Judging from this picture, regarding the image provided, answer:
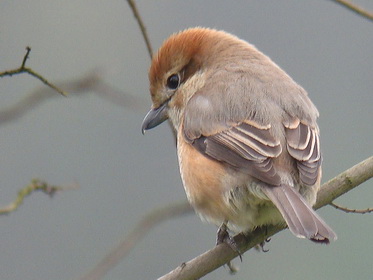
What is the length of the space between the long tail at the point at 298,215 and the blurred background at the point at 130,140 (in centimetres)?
838

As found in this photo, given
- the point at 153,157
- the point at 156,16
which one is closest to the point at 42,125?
the point at 153,157

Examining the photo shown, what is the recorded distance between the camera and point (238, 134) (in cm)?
493

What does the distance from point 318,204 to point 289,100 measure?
732mm

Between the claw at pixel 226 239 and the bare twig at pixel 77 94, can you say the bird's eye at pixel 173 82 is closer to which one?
the bare twig at pixel 77 94

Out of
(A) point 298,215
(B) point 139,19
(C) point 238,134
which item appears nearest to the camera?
(A) point 298,215

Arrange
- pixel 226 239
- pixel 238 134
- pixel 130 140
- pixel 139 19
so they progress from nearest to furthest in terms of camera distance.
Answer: pixel 226 239 → pixel 238 134 → pixel 139 19 → pixel 130 140

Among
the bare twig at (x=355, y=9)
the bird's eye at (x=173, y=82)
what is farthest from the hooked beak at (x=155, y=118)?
the bare twig at (x=355, y=9)

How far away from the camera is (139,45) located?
19.8 meters

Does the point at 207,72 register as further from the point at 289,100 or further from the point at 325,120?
the point at 325,120

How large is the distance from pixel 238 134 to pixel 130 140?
12165mm

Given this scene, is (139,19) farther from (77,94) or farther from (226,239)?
(226,239)

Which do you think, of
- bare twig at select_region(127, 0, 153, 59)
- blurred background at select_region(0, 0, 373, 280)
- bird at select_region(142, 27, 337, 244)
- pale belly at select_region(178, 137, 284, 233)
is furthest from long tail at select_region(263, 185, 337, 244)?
blurred background at select_region(0, 0, 373, 280)

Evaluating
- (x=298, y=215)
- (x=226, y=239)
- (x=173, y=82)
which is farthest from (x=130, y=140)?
(x=298, y=215)

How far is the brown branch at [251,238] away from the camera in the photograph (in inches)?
177
